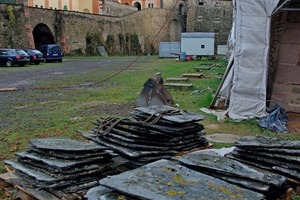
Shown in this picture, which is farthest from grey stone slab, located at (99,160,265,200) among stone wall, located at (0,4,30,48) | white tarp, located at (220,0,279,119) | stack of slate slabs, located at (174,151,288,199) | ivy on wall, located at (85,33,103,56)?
ivy on wall, located at (85,33,103,56)

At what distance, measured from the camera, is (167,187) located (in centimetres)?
300

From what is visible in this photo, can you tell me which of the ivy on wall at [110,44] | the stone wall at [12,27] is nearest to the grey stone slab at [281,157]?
the stone wall at [12,27]

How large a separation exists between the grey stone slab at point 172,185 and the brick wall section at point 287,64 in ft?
19.5

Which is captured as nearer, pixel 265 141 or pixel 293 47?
pixel 265 141

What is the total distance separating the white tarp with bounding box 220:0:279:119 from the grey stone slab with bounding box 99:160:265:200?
472cm

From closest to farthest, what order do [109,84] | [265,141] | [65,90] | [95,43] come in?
[265,141] → [65,90] → [109,84] → [95,43]

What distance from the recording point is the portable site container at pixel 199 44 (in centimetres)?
2839

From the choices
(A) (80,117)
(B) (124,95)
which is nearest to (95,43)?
(B) (124,95)

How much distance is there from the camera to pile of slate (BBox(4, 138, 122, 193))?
3.60 metres

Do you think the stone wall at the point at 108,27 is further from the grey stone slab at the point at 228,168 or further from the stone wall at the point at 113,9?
the grey stone slab at the point at 228,168

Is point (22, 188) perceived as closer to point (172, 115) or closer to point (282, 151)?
point (172, 115)

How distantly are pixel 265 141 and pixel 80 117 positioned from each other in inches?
180

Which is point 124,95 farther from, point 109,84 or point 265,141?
point 265,141

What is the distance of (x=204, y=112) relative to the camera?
8.45 m
